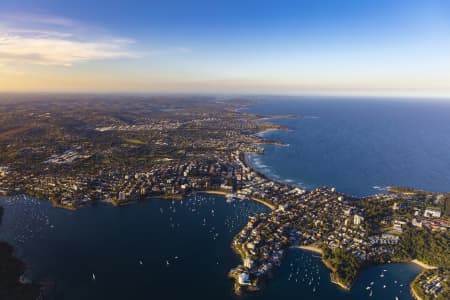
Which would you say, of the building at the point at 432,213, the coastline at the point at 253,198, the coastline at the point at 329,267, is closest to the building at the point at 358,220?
the coastline at the point at 329,267

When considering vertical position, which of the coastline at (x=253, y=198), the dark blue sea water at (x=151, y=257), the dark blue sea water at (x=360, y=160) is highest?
the dark blue sea water at (x=360, y=160)

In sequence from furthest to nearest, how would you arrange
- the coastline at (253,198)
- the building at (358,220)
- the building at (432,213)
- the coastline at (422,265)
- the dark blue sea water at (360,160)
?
the dark blue sea water at (360,160) → the coastline at (253,198) → the building at (432,213) → the building at (358,220) → the coastline at (422,265)

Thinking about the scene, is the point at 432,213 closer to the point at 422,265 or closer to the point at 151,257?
the point at 422,265

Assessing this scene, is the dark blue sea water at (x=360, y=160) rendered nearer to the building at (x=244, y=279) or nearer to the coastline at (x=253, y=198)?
the coastline at (x=253, y=198)

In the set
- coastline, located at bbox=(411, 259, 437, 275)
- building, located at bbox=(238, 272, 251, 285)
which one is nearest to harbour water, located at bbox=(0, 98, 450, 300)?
coastline, located at bbox=(411, 259, 437, 275)

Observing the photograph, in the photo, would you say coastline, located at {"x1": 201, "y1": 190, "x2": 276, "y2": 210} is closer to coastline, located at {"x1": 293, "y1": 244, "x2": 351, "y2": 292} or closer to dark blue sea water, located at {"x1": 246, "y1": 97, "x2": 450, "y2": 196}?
coastline, located at {"x1": 293, "y1": 244, "x2": 351, "y2": 292}

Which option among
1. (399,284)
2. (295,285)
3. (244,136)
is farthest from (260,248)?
(244,136)

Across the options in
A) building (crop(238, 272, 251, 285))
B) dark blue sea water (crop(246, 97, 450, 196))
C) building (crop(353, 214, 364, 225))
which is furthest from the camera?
dark blue sea water (crop(246, 97, 450, 196))

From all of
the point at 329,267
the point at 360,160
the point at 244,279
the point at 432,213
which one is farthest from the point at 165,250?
the point at 360,160

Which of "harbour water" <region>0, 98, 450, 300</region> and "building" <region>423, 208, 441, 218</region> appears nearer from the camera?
"harbour water" <region>0, 98, 450, 300</region>
